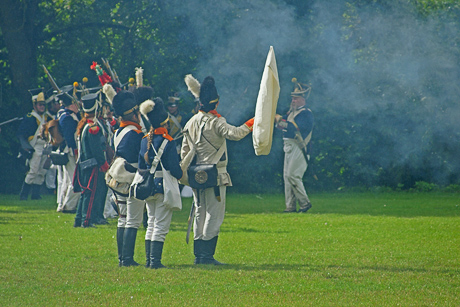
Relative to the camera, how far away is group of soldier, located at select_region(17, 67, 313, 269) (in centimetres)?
792

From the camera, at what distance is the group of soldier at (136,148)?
7922mm

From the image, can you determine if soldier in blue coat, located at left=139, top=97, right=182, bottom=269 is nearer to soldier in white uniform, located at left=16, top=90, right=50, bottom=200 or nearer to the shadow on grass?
the shadow on grass

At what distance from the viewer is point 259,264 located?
814 centimetres

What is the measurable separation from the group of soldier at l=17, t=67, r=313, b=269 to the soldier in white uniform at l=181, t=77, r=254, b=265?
11 millimetres

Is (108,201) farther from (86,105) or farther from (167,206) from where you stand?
(167,206)

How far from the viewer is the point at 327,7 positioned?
722 inches

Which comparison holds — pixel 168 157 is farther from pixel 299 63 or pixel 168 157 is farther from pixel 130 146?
pixel 299 63

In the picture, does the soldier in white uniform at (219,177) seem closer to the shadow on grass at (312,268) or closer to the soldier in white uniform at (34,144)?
the shadow on grass at (312,268)

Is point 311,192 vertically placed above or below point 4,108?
below

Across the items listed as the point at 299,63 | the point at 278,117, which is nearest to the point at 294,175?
the point at 278,117

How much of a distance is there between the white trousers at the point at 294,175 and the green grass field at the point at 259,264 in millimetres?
584

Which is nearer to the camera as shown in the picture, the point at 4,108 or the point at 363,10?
the point at 363,10

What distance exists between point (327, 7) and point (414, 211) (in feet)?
21.0

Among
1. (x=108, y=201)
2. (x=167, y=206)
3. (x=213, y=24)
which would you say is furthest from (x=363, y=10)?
(x=167, y=206)
